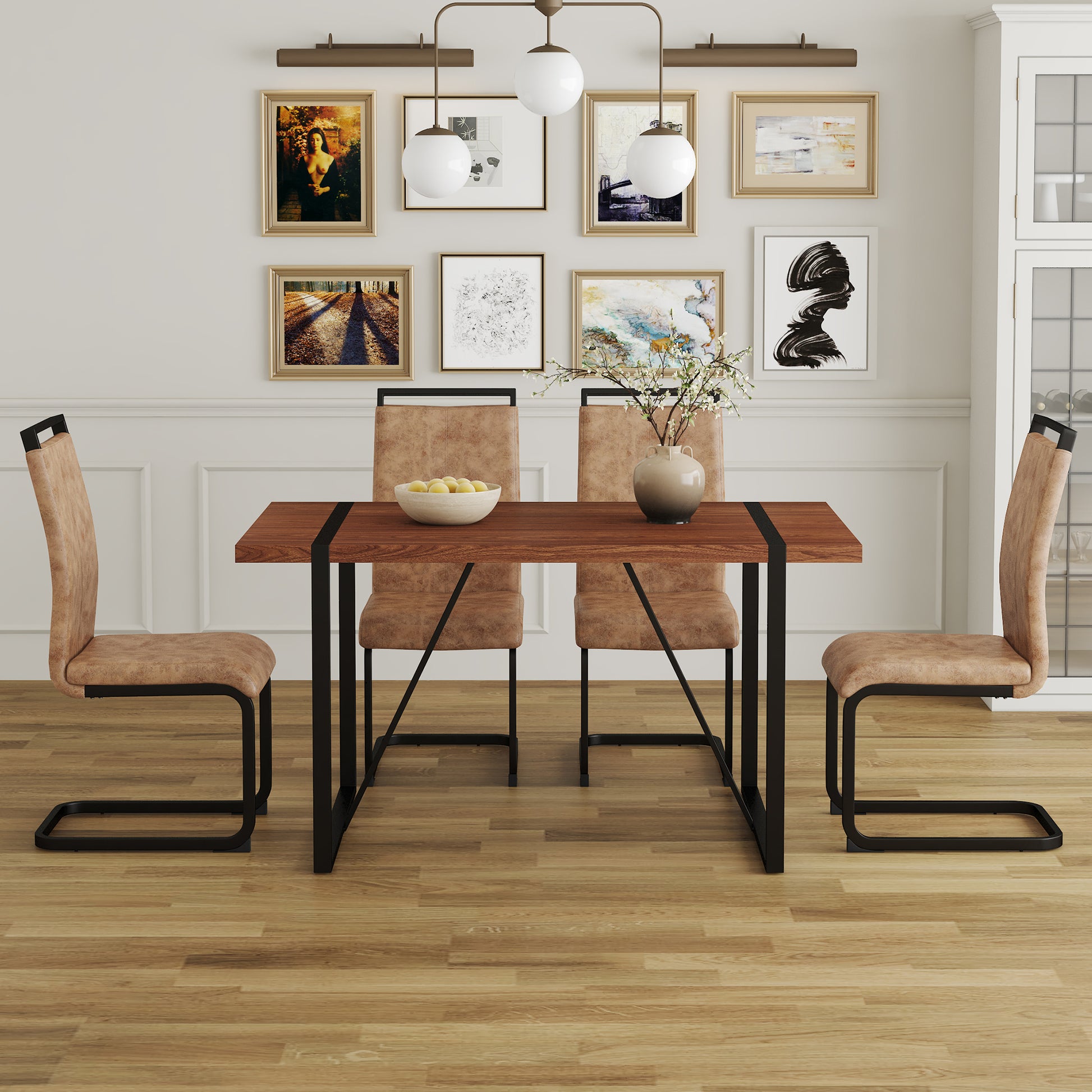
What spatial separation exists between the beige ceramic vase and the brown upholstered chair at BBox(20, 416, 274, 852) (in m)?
1.01

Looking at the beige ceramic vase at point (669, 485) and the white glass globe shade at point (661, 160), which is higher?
the white glass globe shade at point (661, 160)

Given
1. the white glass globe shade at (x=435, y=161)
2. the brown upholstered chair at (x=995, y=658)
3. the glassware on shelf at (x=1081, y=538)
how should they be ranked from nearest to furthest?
the white glass globe shade at (x=435, y=161)
the brown upholstered chair at (x=995, y=658)
the glassware on shelf at (x=1081, y=538)

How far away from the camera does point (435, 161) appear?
272 centimetres

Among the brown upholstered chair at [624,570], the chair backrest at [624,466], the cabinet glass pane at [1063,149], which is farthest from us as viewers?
the cabinet glass pane at [1063,149]

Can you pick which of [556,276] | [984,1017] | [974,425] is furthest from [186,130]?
[984,1017]

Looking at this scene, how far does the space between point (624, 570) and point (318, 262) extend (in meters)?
1.61

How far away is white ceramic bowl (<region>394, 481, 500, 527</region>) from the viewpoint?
2.87 meters

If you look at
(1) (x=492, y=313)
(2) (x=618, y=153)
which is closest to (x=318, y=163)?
(1) (x=492, y=313)

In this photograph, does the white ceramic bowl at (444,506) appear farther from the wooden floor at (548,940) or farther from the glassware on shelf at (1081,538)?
the glassware on shelf at (1081,538)

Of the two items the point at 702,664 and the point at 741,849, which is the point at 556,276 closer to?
the point at 702,664

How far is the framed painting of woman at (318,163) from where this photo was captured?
4.21 meters

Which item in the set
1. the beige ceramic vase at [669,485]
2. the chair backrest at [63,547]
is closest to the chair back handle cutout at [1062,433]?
the beige ceramic vase at [669,485]

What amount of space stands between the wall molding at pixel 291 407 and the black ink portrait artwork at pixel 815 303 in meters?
0.15

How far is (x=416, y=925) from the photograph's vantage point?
8.37 ft
